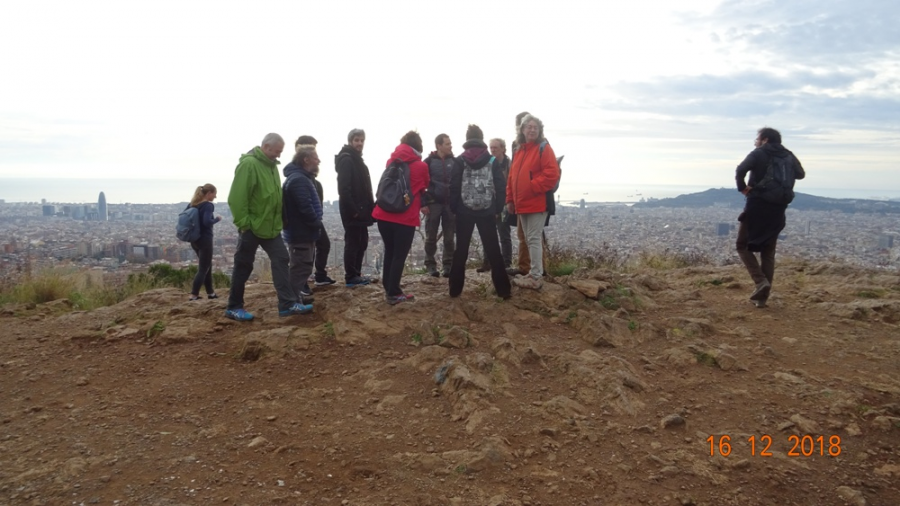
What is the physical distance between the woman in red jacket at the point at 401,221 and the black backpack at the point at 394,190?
0.19 feet

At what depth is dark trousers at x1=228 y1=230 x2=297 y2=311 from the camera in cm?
582

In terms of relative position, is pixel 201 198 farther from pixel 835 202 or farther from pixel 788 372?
pixel 835 202

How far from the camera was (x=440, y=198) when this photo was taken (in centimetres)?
704

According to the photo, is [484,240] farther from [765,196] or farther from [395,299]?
[765,196]

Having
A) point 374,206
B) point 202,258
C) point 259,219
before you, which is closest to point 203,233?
point 202,258

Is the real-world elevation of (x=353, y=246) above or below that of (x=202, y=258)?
above

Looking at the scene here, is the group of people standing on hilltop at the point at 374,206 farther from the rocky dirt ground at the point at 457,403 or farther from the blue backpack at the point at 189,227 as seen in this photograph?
the blue backpack at the point at 189,227

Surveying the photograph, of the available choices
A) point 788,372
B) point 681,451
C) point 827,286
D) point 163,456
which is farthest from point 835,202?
point 163,456

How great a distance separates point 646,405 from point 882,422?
1.69m

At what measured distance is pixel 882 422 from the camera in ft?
13.4

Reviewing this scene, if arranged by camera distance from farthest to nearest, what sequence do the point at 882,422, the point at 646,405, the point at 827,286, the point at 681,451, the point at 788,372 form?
the point at 827,286 < the point at 788,372 < the point at 646,405 < the point at 882,422 < the point at 681,451

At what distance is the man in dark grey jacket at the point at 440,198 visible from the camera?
701 cm
